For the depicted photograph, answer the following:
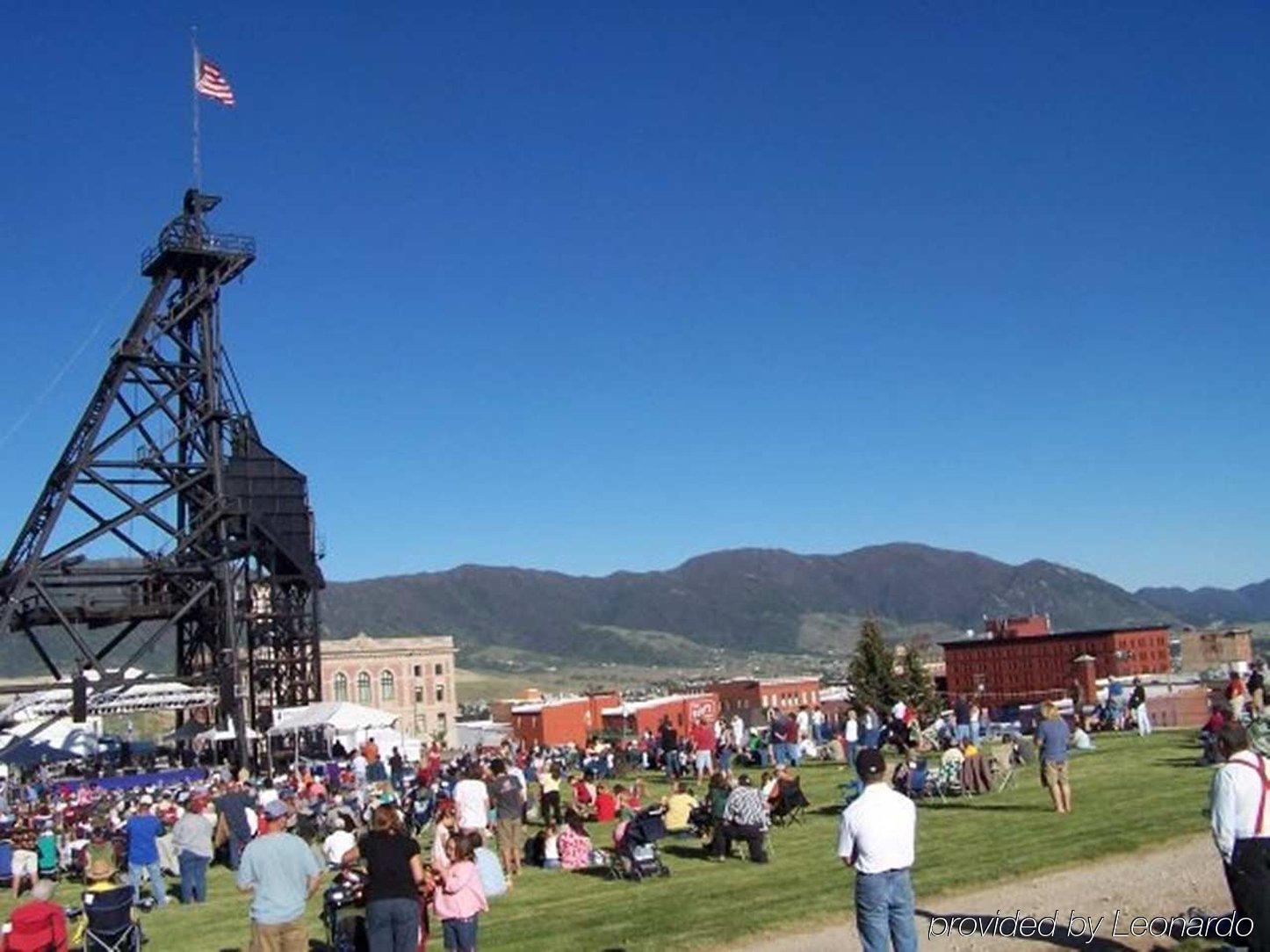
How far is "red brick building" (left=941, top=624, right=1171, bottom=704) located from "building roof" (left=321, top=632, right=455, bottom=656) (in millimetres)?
33550

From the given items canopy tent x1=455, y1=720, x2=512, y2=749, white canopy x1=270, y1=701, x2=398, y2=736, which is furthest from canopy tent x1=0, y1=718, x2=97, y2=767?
canopy tent x1=455, y1=720, x2=512, y2=749

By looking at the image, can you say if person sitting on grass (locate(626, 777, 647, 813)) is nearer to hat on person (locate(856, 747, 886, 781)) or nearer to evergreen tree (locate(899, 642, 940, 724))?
hat on person (locate(856, 747, 886, 781))

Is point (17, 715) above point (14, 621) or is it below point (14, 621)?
below

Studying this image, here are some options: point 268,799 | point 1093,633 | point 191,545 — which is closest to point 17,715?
point 191,545

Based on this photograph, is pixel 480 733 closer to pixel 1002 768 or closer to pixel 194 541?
pixel 194 541

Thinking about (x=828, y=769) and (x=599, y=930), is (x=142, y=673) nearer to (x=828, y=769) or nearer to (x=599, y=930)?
(x=828, y=769)

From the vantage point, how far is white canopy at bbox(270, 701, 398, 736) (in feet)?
117

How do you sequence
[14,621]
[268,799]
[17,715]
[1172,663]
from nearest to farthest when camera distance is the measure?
[268,799]
[17,715]
[14,621]
[1172,663]

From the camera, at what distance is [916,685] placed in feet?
156

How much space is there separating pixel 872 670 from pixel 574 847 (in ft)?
98.1

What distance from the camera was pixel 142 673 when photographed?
46.3 m

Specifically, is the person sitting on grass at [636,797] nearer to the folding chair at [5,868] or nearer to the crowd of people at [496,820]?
the crowd of people at [496,820]

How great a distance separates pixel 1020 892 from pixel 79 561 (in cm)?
4110

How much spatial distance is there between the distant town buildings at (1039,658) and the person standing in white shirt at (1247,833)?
5579cm
